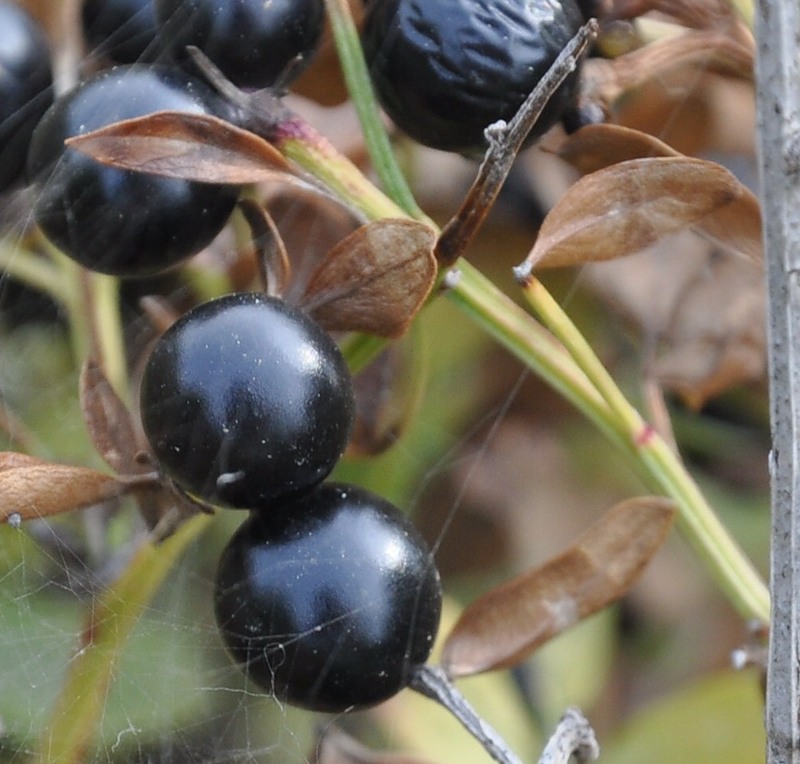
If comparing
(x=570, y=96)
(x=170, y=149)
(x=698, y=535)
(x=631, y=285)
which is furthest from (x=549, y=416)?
(x=170, y=149)

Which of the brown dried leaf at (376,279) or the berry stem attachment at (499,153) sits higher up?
the berry stem attachment at (499,153)

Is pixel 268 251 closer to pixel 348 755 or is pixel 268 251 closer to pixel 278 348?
pixel 278 348

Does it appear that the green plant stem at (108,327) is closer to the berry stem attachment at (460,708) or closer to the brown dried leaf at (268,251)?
the brown dried leaf at (268,251)

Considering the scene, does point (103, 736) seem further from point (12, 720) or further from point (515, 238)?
point (515, 238)

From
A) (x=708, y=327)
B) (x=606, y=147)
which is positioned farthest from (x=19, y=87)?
(x=708, y=327)

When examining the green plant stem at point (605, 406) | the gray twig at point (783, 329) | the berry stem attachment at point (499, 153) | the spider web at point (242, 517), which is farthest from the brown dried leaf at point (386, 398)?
the gray twig at point (783, 329)
